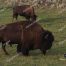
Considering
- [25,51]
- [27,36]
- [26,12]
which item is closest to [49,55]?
[25,51]

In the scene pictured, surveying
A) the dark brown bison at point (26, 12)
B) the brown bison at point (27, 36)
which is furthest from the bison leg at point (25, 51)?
the dark brown bison at point (26, 12)

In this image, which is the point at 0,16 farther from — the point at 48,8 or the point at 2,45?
the point at 2,45

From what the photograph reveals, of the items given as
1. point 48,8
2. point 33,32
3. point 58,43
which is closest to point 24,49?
point 33,32

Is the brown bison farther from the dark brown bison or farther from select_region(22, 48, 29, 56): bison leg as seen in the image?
the dark brown bison

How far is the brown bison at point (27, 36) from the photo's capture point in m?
13.7

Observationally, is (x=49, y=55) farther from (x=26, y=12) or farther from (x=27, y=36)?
(x=26, y=12)

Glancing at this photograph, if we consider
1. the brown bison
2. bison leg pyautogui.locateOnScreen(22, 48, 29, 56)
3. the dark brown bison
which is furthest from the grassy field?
the dark brown bison

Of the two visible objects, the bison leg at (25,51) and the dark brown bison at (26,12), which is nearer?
the bison leg at (25,51)

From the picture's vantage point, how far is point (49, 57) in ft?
44.8

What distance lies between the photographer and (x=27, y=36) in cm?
1366

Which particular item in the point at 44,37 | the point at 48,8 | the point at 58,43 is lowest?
the point at 48,8

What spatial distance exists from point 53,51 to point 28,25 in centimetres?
148

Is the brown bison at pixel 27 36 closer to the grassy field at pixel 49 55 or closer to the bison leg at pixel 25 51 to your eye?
the bison leg at pixel 25 51

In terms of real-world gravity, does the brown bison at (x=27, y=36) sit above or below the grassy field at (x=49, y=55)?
above
